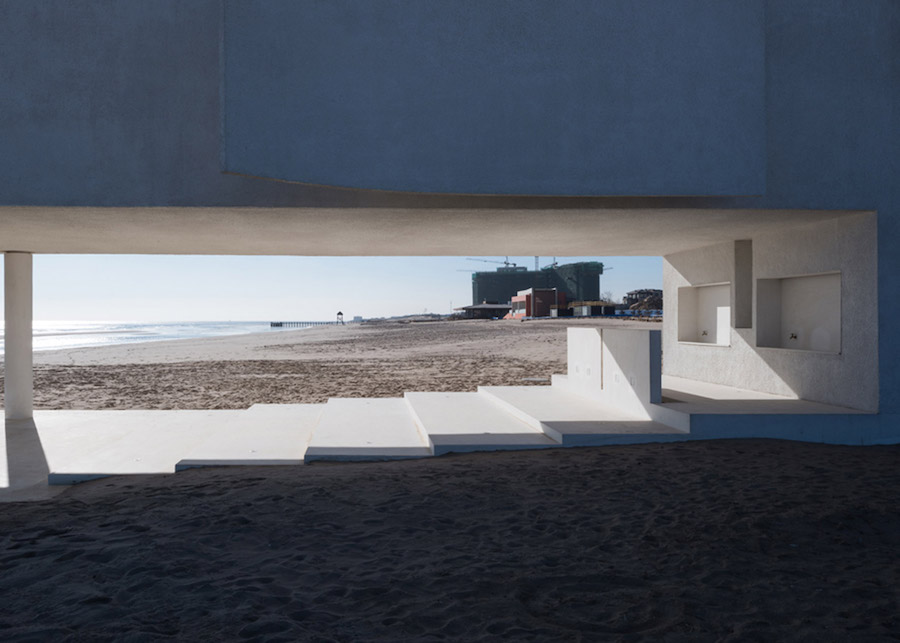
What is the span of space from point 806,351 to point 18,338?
40.4 ft

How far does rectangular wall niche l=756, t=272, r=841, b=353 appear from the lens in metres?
8.66

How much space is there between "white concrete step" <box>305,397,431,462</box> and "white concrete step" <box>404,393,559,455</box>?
19 cm

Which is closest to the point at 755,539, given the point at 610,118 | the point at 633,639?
the point at 633,639

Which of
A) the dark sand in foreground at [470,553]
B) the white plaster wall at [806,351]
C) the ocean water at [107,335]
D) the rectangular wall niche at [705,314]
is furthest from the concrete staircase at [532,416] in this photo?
the ocean water at [107,335]

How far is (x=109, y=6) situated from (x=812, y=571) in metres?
8.39

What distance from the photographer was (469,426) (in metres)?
8.41

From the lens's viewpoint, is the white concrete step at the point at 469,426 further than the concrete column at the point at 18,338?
No

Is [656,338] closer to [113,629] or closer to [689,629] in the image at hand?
[689,629]

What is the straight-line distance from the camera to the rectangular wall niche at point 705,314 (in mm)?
11023

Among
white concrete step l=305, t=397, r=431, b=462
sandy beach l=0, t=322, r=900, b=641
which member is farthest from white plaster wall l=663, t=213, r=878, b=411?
white concrete step l=305, t=397, r=431, b=462

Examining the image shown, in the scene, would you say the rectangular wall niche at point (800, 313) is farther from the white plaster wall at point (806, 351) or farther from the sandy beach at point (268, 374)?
the sandy beach at point (268, 374)

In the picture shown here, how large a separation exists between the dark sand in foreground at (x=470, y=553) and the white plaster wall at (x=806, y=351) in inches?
58.2

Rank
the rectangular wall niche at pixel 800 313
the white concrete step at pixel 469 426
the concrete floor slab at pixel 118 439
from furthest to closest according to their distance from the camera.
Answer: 1. the rectangular wall niche at pixel 800 313
2. the white concrete step at pixel 469 426
3. the concrete floor slab at pixel 118 439

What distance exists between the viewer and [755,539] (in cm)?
469
